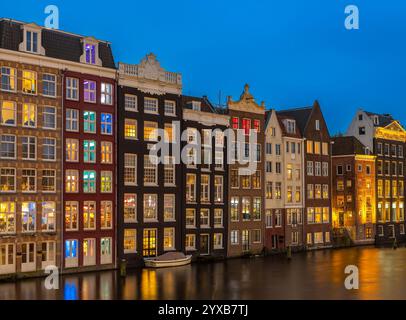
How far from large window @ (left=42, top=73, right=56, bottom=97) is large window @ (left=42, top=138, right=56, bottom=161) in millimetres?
4162

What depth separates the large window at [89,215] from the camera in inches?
2440

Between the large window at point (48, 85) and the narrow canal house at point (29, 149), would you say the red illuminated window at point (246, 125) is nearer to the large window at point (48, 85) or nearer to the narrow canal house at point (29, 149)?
the narrow canal house at point (29, 149)

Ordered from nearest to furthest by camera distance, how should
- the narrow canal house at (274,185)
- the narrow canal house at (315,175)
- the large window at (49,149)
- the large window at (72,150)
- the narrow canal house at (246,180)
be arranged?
1. the large window at (49,149)
2. the large window at (72,150)
3. the narrow canal house at (246,180)
4. the narrow canal house at (274,185)
5. the narrow canal house at (315,175)

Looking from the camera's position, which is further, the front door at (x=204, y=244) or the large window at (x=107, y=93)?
the front door at (x=204, y=244)

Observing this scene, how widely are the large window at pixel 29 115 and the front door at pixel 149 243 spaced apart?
53.9ft

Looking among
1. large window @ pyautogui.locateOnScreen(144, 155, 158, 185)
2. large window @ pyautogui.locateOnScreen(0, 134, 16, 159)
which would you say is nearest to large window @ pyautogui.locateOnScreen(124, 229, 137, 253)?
large window @ pyautogui.locateOnScreen(144, 155, 158, 185)

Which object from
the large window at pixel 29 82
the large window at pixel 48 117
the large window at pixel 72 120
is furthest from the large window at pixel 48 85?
the large window at pixel 72 120

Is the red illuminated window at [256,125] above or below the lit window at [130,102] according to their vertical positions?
below

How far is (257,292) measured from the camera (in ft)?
164

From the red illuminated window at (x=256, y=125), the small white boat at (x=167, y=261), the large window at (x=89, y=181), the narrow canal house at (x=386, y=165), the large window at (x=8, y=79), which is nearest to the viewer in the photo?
the large window at (x=8, y=79)

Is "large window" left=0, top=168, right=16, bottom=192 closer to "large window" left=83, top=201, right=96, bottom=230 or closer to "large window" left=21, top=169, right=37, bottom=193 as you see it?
"large window" left=21, top=169, right=37, bottom=193

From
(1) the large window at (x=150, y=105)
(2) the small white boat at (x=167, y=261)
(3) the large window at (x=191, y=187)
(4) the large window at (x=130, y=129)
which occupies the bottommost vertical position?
(2) the small white boat at (x=167, y=261)

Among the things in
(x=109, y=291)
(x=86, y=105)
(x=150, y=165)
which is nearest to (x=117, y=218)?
(x=150, y=165)
